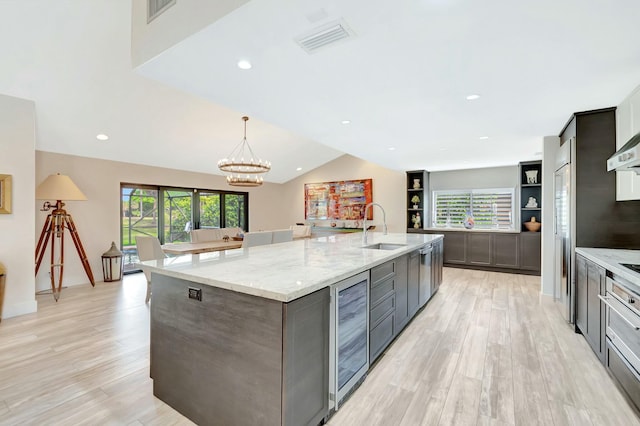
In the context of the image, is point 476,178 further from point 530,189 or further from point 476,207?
point 530,189

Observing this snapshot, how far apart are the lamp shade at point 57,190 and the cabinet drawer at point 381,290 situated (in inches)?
176

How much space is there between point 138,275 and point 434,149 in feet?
19.6

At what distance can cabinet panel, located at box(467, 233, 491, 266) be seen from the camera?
6070 millimetres

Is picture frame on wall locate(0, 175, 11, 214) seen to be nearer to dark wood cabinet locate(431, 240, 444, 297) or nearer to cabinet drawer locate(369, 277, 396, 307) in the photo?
cabinet drawer locate(369, 277, 396, 307)

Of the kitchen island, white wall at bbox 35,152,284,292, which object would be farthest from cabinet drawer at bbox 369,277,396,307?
white wall at bbox 35,152,284,292

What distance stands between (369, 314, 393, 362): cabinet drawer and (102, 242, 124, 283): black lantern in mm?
5017

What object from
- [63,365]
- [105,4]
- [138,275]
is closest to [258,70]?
[105,4]

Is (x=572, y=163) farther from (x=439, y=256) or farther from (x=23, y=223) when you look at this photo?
(x=23, y=223)

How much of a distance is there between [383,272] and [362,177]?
606cm

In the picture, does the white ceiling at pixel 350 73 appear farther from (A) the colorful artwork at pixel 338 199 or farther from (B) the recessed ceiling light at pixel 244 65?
(A) the colorful artwork at pixel 338 199

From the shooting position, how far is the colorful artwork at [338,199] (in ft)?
26.8

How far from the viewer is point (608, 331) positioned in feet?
6.91

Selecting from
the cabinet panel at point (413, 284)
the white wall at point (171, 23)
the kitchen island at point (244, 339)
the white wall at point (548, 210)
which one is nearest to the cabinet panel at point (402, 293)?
the cabinet panel at point (413, 284)

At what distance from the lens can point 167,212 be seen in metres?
6.37
